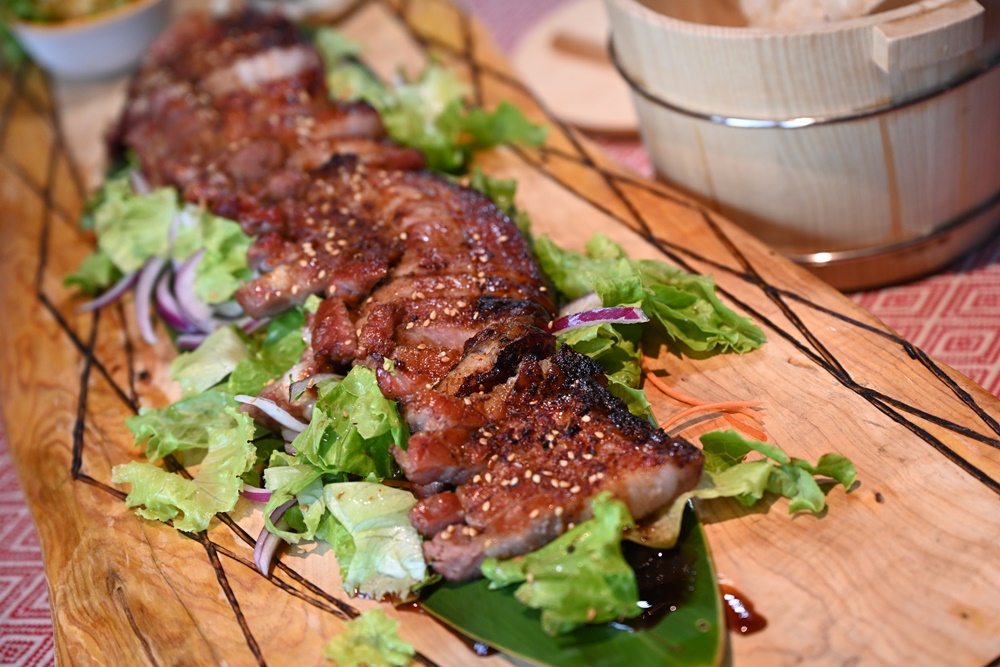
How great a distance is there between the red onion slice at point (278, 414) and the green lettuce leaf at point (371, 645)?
997 millimetres

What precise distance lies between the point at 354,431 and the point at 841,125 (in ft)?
7.92

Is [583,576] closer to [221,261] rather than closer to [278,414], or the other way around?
[278,414]

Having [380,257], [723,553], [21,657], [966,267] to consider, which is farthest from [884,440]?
[21,657]

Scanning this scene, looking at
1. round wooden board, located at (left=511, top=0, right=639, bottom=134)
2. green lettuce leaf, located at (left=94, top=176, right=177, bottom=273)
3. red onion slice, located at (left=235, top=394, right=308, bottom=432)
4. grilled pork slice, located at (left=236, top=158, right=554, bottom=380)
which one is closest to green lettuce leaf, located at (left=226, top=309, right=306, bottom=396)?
grilled pork slice, located at (left=236, top=158, right=554, bottom=380)

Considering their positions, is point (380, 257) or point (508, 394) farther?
point (380, 257)

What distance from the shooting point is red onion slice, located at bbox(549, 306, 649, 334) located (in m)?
3.62

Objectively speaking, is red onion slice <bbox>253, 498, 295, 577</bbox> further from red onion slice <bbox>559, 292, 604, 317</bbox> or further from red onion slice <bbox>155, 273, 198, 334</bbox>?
red onion slice <bbox>155, 273, 198, 334</bbox>

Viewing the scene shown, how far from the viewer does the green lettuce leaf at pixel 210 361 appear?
417 centimetres

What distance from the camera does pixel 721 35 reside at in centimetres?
391

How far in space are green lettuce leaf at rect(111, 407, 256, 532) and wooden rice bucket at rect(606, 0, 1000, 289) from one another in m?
2.49

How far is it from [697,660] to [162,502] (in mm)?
2168

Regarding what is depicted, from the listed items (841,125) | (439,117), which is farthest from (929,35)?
(439,117)

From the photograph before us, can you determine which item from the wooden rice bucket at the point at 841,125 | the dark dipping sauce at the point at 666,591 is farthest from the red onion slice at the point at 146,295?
the dark dipping sauce at the point at 666,591

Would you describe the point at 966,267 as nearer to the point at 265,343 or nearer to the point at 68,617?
the point at 265,343
